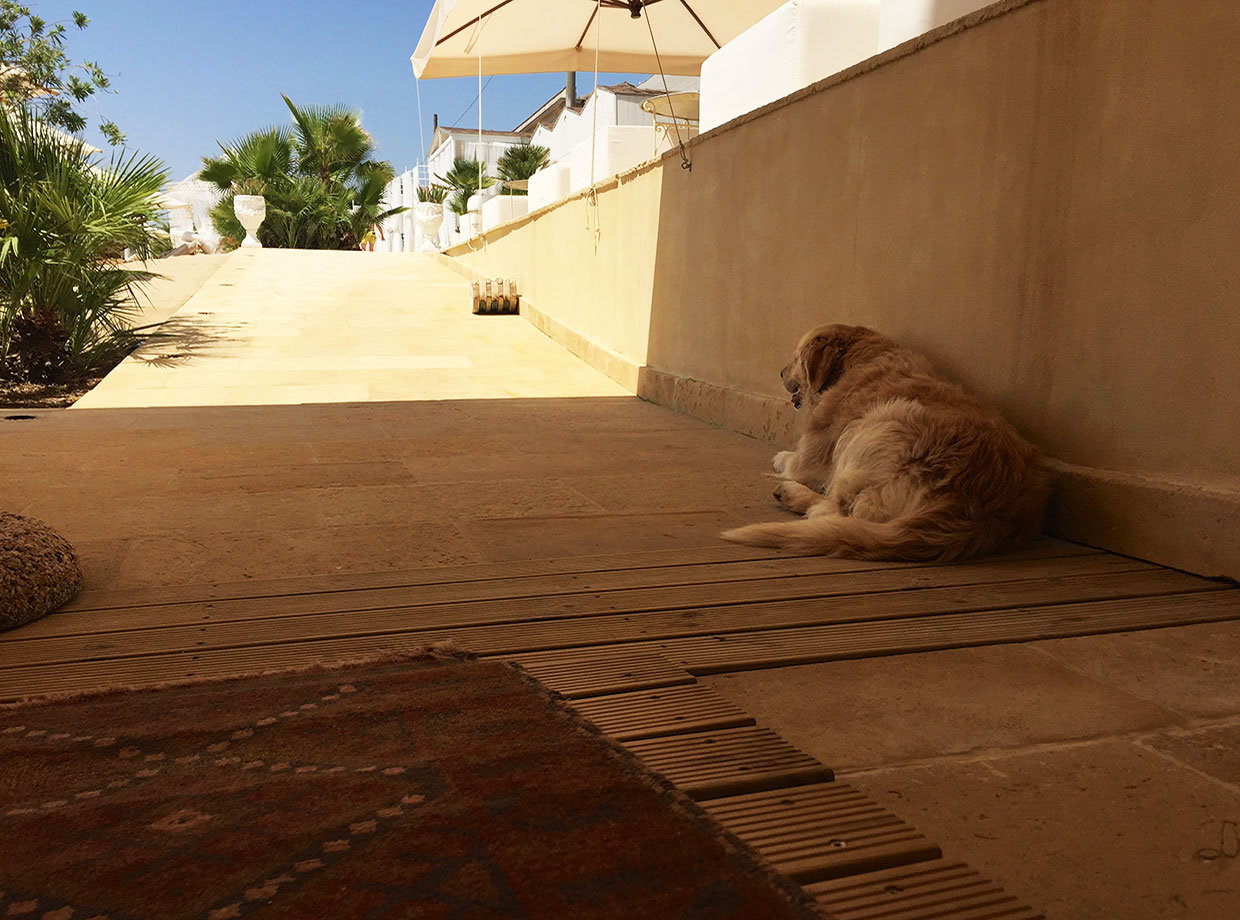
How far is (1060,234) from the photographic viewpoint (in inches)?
133

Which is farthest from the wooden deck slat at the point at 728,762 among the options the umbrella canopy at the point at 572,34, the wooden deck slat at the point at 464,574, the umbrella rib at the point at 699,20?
the umbrella rib at the point at 699,20

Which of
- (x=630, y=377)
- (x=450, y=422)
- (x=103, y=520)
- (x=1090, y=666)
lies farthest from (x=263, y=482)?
(x=630, y=377)

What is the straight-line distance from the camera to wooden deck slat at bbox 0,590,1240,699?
204 cm

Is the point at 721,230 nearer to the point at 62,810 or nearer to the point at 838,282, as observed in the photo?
the point at 838,282

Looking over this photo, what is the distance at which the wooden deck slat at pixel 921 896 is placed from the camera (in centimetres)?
120

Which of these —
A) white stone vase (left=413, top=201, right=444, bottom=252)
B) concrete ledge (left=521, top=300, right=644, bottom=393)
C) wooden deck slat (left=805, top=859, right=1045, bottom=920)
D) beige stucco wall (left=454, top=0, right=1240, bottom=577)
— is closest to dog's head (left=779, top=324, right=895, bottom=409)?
beige stucco wall (left=454, top=0, right=1240, bottom=577)

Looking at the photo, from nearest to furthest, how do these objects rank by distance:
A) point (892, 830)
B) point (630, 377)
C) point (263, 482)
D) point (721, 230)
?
1. point (892, 830)
2. point (263, 482)
3. point (721, 230)
4. point (630, 377)

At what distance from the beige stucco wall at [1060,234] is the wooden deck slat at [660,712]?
1.84 m

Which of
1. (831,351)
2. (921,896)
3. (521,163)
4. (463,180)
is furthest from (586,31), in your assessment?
(463,180)

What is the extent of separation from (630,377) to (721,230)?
2.05 meters

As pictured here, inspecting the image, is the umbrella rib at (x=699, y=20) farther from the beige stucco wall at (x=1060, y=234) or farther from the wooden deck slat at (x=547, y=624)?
the wooden deck slat at (x=547, y=624)

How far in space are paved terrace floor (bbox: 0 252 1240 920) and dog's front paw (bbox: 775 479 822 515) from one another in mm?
123

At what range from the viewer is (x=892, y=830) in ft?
4.60

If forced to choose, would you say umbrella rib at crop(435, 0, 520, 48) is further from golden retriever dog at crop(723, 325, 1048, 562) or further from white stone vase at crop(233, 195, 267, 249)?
white stone vase at crop(233, 195, 267, 249)
